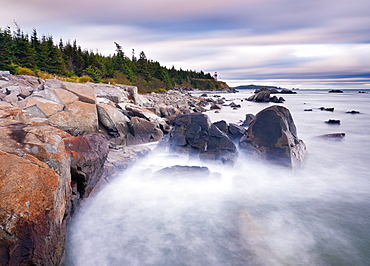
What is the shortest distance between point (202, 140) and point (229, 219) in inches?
175

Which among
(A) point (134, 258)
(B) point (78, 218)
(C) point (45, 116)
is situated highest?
(C) point (45, 116)

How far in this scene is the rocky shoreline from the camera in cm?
289

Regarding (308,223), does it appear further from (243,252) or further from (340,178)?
(340,178)

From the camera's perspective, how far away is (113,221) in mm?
5367

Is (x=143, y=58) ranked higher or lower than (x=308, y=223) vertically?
higher

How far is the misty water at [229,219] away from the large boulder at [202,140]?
59 cm

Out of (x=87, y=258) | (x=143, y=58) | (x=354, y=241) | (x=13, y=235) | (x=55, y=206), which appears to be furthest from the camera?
(x=143, y=58)

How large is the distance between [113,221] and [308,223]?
16.6 ft

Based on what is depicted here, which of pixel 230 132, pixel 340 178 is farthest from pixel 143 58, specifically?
pixel 340 178

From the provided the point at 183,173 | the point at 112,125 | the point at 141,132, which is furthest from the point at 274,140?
the point at 112,125

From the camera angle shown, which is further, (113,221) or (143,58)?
(143,58)

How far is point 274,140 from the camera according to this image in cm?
873

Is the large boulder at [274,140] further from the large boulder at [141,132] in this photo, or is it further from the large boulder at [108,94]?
the large boulder at [108,94]

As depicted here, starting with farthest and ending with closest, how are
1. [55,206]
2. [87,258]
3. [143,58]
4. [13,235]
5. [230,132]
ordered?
1. [143,58]
2. [230,132]
3. [87,258]
4. [55,206]
5. [13,235]
